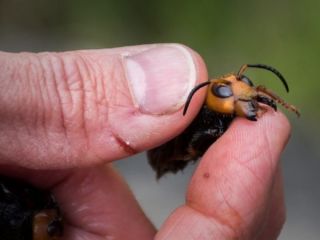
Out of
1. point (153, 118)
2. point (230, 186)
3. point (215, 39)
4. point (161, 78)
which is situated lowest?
point (215, 39)

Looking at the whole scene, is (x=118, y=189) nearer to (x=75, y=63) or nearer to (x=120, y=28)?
(x=75, y=63)

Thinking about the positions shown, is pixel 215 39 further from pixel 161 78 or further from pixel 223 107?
pixel 161 78

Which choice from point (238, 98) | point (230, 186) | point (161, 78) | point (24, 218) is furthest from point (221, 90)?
point (24, 218)

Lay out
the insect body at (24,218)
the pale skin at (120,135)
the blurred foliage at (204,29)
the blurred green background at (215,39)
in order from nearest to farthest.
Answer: the pale skin at (120,135) < the insect body at (24,218) < the blurred green background at (215,39) < the blurred foliage at (204,29)

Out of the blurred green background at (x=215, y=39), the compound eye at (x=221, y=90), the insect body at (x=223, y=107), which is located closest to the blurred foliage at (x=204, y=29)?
the blurred green background at (x=215, y=39)

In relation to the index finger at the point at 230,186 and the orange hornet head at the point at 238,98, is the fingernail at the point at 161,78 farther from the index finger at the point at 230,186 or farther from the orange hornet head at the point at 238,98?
the index finger at the point at 230,186

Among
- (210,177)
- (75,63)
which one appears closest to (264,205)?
(210,177)
